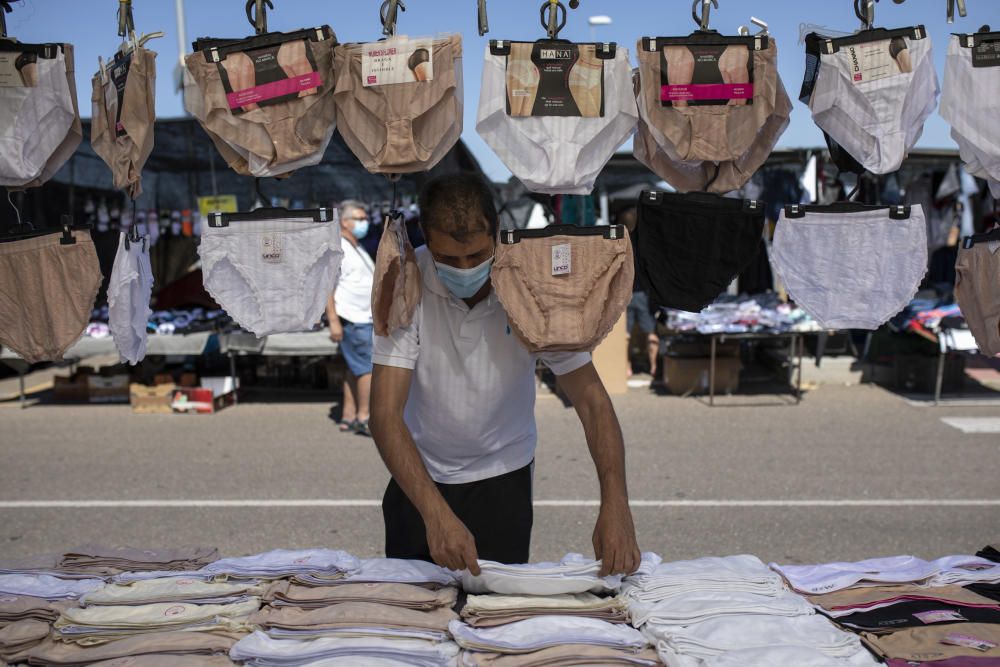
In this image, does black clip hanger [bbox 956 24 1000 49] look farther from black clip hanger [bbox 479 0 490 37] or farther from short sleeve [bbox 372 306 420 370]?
short sleeve [bbox 372 306 420 370]

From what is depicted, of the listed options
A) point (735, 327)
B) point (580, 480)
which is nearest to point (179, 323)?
point (580, 480)

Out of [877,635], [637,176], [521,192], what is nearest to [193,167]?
[521,192]

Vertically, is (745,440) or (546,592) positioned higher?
(546,592)

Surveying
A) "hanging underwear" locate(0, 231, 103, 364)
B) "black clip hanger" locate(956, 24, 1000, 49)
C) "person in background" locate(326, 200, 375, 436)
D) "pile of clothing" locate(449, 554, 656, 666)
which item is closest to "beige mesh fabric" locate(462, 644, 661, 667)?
"pile of clothing" locate(449, 554, 656, 666)

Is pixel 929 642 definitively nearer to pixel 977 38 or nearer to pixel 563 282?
pixel 563 282

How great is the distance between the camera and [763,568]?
81.7 inches

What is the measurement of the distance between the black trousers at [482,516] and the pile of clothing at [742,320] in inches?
199

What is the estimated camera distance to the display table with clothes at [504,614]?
5.55 ft

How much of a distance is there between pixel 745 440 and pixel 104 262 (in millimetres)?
5042

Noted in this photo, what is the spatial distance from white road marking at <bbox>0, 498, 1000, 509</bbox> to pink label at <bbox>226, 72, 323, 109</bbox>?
127 inches

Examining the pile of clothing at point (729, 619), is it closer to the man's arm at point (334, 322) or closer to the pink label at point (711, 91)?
the pink label at point (711, 91)

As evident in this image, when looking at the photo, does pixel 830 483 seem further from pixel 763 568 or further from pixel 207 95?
pixel 207 95

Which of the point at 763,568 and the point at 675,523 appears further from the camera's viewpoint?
the point at 675,523

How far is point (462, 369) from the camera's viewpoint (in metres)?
2.12
